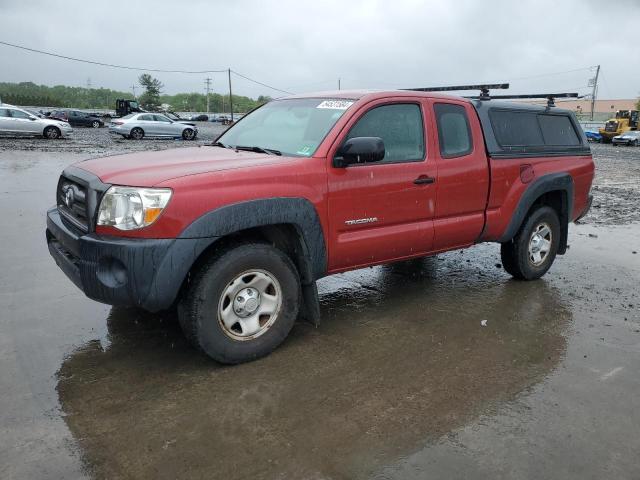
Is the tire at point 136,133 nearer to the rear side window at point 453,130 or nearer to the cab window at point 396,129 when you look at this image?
the rear side window at point 453,130

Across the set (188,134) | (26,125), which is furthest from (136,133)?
(26,125)

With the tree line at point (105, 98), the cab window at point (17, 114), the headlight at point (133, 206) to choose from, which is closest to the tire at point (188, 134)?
the cab window at point (17, 114)

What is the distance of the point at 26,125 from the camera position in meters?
24.9

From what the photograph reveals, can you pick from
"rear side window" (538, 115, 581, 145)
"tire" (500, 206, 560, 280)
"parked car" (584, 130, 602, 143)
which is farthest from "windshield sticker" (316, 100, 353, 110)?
"parked car" (584, 130, 602, 143)

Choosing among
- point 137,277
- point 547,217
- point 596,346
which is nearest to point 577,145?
point 547,217

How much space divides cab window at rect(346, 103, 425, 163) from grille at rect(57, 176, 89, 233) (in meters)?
1.95

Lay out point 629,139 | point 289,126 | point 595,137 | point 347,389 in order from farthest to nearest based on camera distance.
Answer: point 595,137 → point 629,139 → point 289,126 → point 347,389

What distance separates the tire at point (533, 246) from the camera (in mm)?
5641

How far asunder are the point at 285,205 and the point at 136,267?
1.05 m

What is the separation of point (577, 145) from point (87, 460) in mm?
5698

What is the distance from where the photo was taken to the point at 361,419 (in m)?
3.11

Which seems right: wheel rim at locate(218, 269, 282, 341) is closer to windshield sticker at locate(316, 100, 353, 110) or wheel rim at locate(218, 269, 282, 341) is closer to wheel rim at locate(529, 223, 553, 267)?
windshield sticker at locate(316, 100, 353, 110)

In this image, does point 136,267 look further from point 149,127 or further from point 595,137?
point 595,137

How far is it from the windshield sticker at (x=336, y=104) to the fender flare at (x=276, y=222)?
3.13 feet
